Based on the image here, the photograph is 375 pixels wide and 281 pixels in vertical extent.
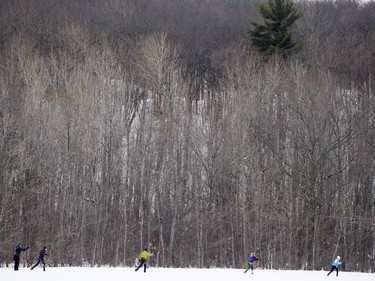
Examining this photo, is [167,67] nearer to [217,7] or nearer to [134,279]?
[134,279]

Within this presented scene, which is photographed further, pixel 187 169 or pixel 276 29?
pixel 276 29

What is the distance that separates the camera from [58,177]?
3712 cm

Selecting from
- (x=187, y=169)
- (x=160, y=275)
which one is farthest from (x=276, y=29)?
(x=160, y=275)

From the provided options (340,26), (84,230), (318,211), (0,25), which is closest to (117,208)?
(84,230)

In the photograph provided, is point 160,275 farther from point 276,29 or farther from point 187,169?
point 276,29

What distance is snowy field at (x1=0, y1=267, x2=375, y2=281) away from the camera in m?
23.2

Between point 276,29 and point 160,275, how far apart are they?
26.1 meters

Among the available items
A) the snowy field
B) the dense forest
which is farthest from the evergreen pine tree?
the snowy field

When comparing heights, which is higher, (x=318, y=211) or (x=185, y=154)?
(x=185, y=154)

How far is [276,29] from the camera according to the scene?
44219 mm

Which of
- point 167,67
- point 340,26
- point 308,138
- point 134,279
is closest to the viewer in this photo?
point 134,279

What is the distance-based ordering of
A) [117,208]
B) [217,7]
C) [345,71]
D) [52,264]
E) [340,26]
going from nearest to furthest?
[52,264] < [117,208] < [345,71] < [340,26] < [217,7]

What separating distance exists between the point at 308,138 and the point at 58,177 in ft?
54.6

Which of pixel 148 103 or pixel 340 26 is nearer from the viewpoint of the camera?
pixel 148 103
